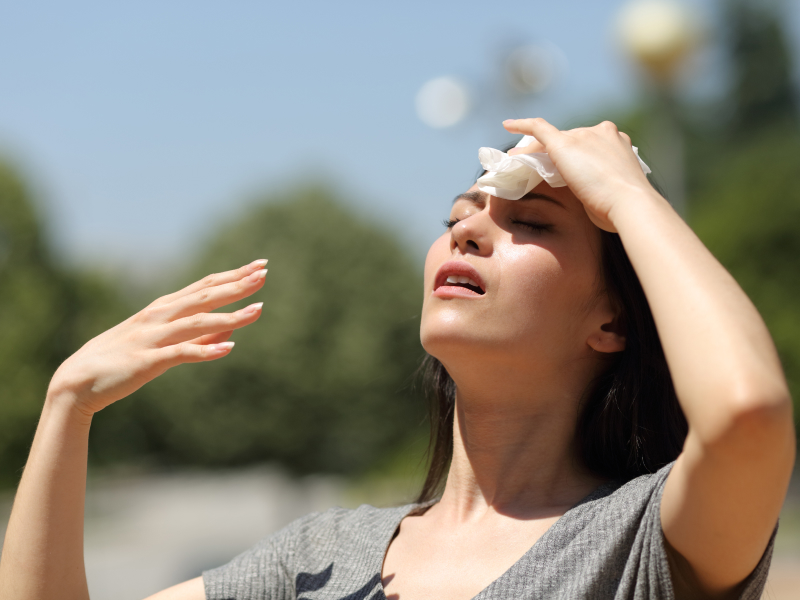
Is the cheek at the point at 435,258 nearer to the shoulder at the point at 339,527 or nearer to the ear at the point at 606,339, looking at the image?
the ear at the point at 606,339

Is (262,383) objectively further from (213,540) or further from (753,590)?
(753,590)

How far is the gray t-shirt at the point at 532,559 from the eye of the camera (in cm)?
178

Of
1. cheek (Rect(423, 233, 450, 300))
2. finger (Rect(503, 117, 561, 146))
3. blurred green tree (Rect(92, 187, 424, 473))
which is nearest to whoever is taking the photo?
finger (Rect(503, 117, 561, 146))

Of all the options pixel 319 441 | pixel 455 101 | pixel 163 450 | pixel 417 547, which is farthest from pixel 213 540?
pixel 417 547

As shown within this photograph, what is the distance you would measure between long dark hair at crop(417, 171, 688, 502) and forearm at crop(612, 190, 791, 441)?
0.61m

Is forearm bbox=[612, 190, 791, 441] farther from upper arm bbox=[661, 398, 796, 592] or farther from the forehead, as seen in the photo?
the forehead

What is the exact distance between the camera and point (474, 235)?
2.34 metres

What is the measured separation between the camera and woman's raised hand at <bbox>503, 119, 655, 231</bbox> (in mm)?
1880

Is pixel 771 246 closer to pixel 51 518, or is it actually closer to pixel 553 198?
pixel 553 198

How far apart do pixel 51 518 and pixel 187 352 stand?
0.62 meters

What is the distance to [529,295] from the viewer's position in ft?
7.27

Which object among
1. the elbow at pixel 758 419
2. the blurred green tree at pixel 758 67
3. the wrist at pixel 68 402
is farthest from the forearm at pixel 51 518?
the blurred green tree at pixel 758 67

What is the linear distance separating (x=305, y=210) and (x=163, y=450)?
6.16m

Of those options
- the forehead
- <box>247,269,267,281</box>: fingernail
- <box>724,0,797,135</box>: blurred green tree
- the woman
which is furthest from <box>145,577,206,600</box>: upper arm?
<box>724,0,797,135</box>: blurred green tree
